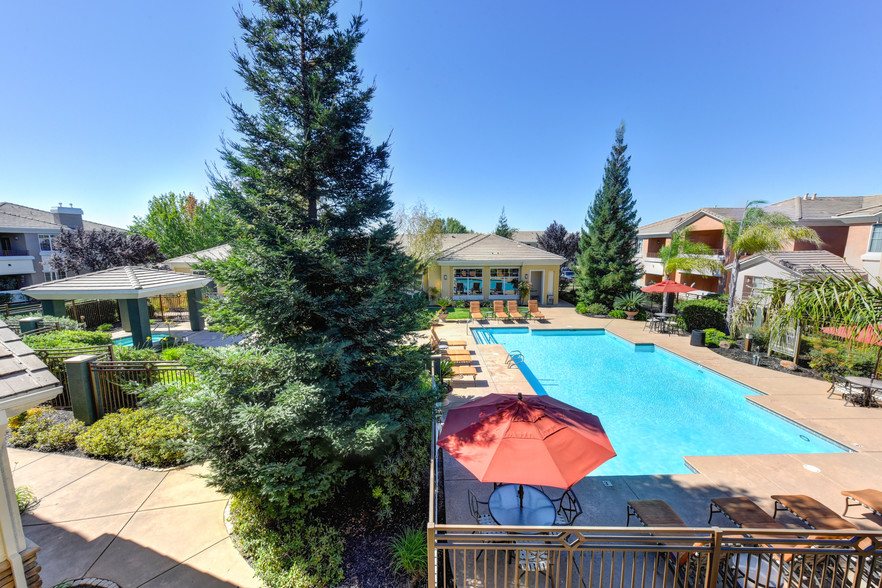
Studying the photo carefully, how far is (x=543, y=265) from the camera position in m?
26.8

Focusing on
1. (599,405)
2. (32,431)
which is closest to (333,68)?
(32,431)

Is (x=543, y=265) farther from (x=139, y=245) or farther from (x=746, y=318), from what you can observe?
(x=139, y=245)

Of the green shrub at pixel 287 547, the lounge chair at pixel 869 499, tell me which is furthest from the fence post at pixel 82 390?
the lounge chair at pixel 869 499

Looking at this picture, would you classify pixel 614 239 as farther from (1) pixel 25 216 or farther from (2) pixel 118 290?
(1) pixel 25 216

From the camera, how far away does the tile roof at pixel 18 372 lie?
330 centimetres

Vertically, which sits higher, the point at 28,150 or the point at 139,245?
the point at 28,150

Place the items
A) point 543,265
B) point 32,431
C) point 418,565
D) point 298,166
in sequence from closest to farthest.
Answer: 1. point 418,565
2. point 298,166
3. point 32,431
4. point 543,265

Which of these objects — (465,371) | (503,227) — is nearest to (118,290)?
(465,371)

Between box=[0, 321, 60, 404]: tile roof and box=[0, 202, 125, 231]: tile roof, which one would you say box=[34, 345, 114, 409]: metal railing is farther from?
box=[0, 202, 125, 231]: tile roof

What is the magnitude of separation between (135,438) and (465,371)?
9.19m

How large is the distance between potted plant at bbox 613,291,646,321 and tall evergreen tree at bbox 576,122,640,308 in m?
0.69

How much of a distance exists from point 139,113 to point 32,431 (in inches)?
405

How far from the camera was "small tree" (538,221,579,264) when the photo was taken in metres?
38.2

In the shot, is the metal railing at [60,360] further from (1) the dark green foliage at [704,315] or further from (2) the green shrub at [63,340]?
(1) the dark green foliage at [704,315]
